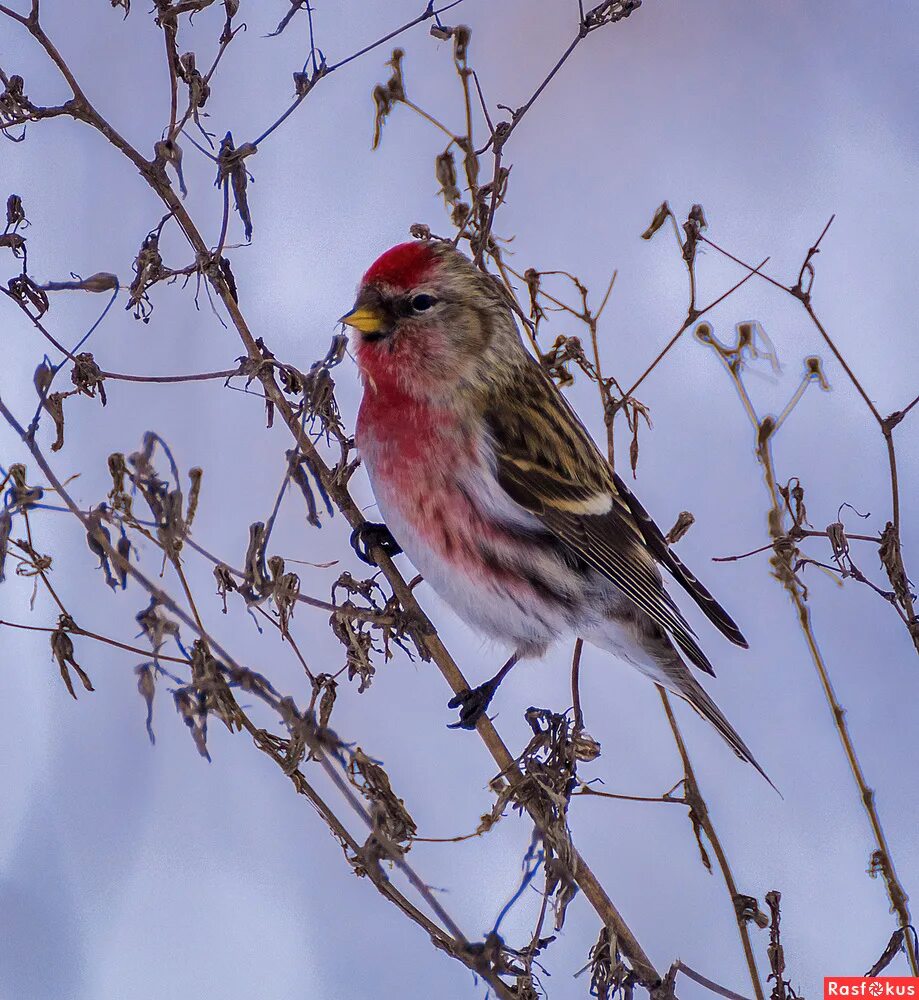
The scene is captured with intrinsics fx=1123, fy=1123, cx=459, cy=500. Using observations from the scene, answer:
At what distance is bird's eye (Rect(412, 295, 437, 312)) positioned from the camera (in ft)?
5.19

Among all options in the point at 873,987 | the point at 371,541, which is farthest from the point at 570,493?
the point at 873,987

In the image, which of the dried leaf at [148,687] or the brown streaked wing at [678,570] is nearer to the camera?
the dried leaf at [148,687]

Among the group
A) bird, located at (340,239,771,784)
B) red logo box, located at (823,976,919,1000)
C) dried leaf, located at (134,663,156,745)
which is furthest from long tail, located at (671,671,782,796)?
dried leaf, located at (134,663,156,745)

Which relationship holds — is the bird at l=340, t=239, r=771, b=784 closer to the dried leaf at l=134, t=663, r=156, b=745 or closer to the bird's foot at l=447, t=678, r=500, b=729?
the bird's foot at l=447, t=678, r=500, b=729

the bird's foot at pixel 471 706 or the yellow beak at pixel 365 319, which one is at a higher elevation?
the yellow beak at pixel 365 319

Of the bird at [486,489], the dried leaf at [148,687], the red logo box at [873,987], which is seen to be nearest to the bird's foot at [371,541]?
the bird at [486,489]

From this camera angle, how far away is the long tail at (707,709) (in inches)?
64.1

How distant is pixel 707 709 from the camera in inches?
67.0

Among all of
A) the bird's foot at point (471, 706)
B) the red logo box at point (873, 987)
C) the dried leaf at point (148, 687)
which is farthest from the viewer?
the bird's foot at point (471, 706)

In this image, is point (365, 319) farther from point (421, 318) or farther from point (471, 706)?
point (471, 706)

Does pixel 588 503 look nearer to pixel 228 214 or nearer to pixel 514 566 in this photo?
pixel 514 566

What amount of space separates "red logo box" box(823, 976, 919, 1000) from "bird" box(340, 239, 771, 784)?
286mm

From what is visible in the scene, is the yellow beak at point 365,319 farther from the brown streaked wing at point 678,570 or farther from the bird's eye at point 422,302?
the brown streaked wing at point 678,570

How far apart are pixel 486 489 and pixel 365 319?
0.29 meters
